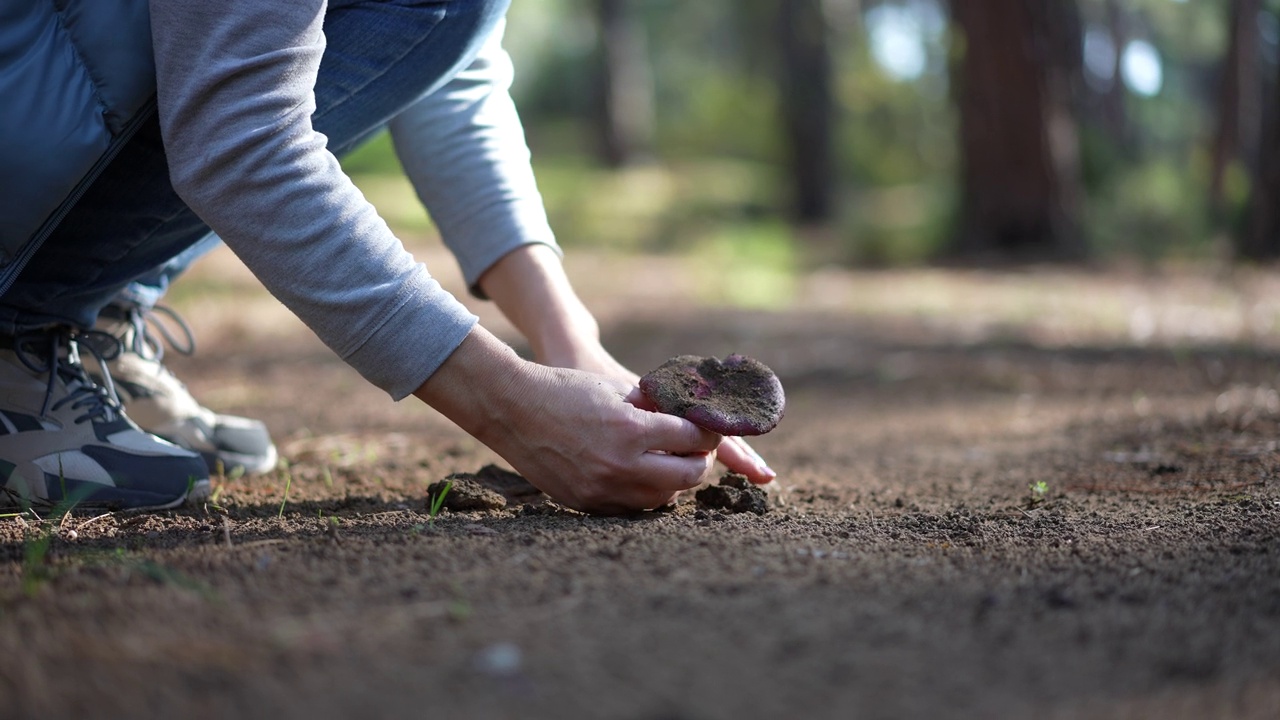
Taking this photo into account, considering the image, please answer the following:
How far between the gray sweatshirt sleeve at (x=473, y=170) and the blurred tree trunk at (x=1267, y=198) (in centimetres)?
576

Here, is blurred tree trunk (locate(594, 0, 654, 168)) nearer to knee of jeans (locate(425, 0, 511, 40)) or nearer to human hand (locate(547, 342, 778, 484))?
knee of jeans (locate(425, 0, 511, 40))

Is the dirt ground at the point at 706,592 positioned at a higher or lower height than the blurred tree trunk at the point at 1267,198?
lower


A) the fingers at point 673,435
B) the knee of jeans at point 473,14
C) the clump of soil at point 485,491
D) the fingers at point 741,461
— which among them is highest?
the knee of jeans at point 473,14

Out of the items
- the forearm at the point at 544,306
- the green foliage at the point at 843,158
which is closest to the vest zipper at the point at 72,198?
the forearm at the point at 544,306

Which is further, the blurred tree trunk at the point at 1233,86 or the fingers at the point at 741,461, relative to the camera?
the blurred tree trunk at the point at 1233,86

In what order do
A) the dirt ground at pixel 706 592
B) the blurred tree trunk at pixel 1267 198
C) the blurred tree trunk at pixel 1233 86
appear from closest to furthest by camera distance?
the dirt ground at pixel 706 592, the blurred tree trunk at pixel 1267 198, the blurred tree trunk at pixel 1233 86

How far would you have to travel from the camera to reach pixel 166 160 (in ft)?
5.87

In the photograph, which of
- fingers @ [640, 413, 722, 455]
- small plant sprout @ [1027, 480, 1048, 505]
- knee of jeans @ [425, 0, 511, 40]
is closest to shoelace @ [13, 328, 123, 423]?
knee of jeans @ [425, 0, 511, 40]

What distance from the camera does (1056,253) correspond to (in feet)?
23.6

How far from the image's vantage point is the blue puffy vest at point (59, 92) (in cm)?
157

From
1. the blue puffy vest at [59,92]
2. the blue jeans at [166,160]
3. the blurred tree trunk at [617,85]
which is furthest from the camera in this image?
the blurred tree trunk at [617,85]

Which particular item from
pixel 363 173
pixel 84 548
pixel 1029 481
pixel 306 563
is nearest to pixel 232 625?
pixel 306 563

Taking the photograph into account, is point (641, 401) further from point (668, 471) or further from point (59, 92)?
point (59, 92)

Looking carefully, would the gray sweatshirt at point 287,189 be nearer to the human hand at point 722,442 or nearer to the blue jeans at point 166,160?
the blue jeans at point 166,160
